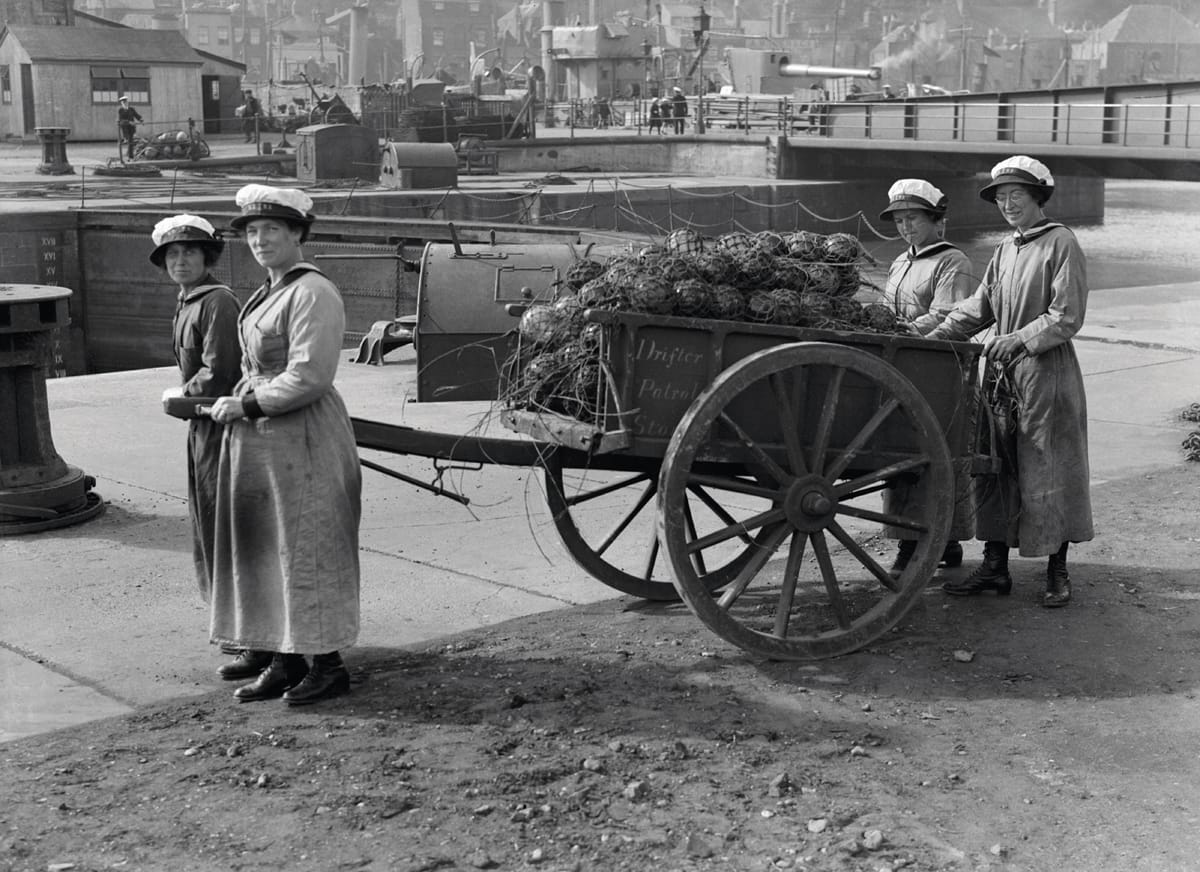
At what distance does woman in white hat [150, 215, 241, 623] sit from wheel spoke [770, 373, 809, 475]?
188cm

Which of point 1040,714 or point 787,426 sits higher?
point 787,426

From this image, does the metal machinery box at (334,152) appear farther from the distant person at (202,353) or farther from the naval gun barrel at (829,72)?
the naval gun barrel at (829,72)

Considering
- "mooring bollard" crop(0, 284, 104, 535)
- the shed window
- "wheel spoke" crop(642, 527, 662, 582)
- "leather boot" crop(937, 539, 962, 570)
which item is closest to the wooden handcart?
"wheel spoke" crop(642, 527, 662, 582)

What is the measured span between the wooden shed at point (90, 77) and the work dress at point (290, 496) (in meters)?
41.8

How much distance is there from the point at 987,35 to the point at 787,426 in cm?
13306

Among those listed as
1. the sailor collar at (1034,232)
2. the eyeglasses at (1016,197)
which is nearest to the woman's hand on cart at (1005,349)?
the sailor collar at (1034,232)

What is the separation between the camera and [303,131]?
1346 inches

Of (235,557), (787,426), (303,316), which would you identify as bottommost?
(235,557)

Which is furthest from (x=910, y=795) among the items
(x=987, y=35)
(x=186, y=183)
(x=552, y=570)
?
(x=987, y=35)

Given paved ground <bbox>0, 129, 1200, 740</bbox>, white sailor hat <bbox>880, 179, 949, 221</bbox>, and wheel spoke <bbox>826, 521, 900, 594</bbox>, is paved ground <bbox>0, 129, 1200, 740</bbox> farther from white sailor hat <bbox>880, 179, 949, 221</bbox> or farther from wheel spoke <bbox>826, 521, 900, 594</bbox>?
white sailor hat <bbox>880, 179, 949, 221</bbox>

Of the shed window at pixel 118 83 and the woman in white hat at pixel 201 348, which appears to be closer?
the woman in white hat at pixel 201 348

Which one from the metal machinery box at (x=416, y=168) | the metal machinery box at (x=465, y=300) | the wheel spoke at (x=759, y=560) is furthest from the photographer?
the metal machinery box at (x=416, y=168)

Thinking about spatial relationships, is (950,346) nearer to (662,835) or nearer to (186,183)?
(662,835)

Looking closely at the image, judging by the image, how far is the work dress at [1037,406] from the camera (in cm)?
601
